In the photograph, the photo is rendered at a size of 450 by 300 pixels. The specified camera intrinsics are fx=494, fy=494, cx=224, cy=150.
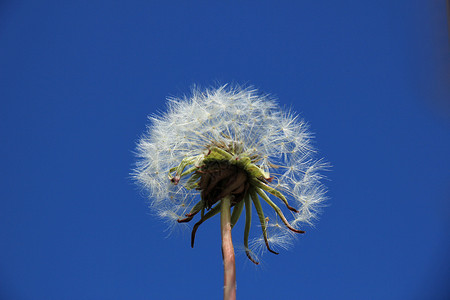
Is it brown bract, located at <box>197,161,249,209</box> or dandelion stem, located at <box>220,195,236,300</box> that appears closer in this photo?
dandelion stem, located at <box>220,195,236,300</box>

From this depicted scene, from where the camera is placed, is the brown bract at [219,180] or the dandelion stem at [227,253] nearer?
the dandelion stem at [227,253]

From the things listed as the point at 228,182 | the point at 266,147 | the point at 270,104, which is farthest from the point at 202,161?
the point at 270,104

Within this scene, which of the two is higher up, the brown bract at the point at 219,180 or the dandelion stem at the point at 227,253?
the brown bract at the point at 219,180

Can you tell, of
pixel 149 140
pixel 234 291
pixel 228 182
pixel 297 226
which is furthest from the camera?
pixel 149 140

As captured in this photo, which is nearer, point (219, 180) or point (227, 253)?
point (227, 253)

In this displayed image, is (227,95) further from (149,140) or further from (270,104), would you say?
(149,140)

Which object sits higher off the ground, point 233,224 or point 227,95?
point 227,95

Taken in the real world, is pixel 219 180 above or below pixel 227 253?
above

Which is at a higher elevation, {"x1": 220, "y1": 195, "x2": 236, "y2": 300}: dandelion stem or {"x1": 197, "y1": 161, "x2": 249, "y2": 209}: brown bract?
{"x1": 197, "y1": 161, "x2": 249, "y2": 209}: brown bract
